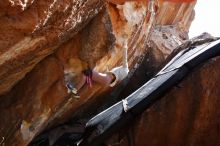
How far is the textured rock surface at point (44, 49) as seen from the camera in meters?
3.68

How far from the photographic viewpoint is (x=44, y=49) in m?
4.54

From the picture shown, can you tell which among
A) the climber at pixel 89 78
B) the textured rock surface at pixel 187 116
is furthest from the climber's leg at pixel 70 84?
the textured rock surface at pixel 187 116

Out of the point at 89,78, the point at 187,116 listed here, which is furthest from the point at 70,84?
the point at 187,116

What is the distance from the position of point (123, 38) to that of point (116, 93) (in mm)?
3252

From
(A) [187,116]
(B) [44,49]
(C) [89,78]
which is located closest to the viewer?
(B) [44,49]

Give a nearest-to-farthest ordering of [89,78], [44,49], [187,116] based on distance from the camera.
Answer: [44,49]
[89,78]
[187,116]

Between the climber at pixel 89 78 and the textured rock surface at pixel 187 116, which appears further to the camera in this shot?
the textured rock surface at pixel 187 116

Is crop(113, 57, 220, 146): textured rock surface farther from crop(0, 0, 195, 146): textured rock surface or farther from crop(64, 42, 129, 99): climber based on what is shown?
crop(0, 0, 195, 146): textured rock surface

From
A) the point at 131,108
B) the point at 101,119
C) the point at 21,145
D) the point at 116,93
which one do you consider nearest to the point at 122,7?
the point at 131,108

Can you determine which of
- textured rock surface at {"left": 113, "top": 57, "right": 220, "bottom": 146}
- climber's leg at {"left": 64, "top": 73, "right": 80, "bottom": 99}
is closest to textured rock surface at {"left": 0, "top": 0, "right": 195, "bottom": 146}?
climber's leg at {"left": 64, "top": 73, "right": 80, "bottom": 99}

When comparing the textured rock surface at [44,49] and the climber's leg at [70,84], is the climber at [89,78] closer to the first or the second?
the climber's leg at [70,84]

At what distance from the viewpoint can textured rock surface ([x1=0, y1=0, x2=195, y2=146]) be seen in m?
3.68

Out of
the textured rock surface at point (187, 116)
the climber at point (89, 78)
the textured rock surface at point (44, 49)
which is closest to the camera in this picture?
the textured rock surface at point (44, 49)

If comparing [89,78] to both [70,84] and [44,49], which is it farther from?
[44,49]
